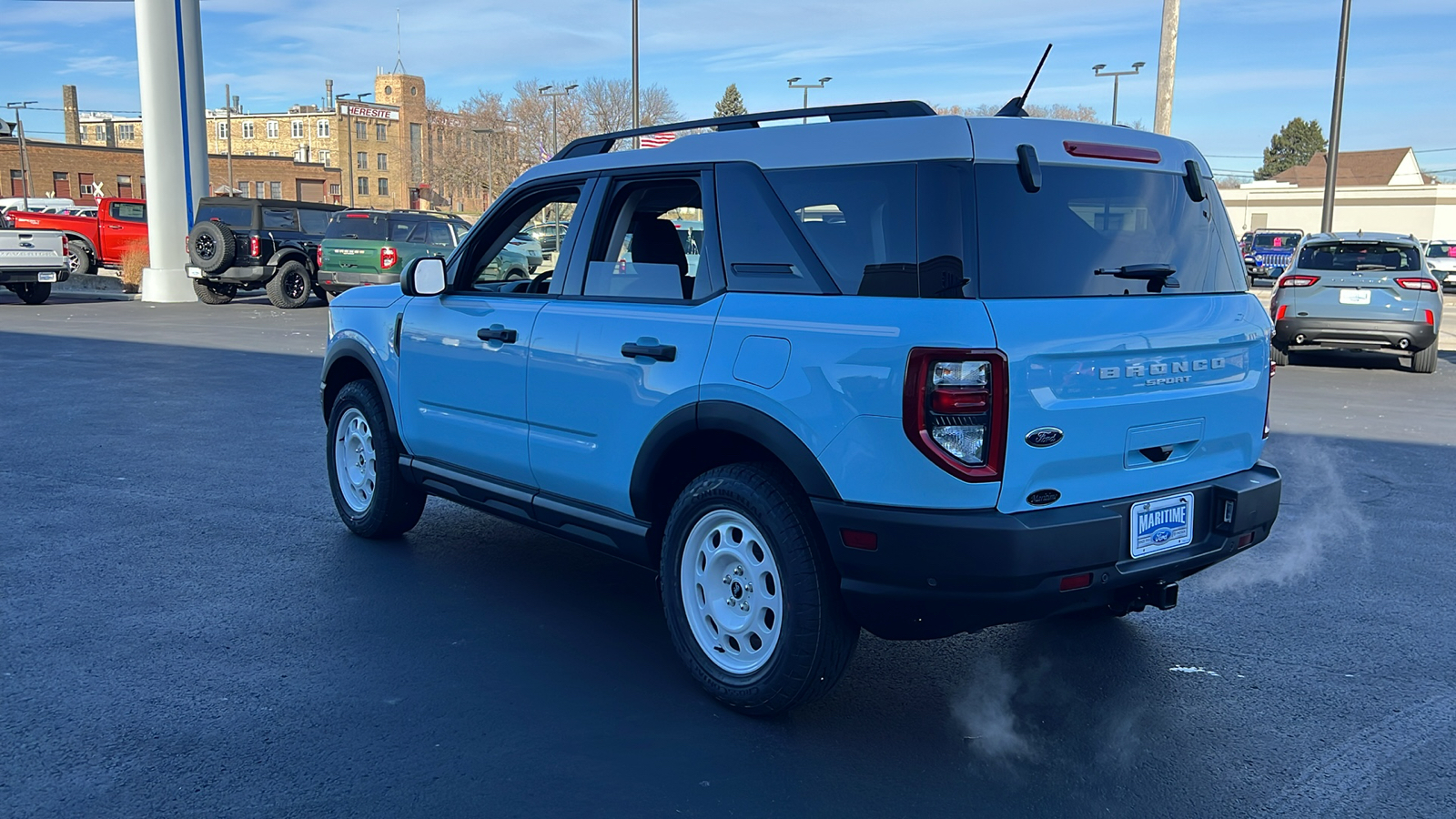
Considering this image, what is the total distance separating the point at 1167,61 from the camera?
18531mm

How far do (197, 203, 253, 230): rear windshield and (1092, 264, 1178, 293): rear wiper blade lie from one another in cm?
2154

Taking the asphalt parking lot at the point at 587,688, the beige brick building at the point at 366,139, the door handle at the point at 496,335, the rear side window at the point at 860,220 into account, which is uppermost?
the beige brick building at the point at 366,139

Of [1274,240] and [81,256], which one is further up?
[1274,240]

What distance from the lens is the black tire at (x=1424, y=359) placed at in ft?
46.3

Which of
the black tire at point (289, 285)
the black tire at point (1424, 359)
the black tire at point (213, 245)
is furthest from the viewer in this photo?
the black tire at point (289, 285)

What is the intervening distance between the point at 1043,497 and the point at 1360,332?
1215cm

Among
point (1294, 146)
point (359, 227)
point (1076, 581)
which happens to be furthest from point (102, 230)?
point (1294, 146)

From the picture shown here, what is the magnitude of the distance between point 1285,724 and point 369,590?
3604mm

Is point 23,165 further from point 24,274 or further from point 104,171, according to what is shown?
point 24,274

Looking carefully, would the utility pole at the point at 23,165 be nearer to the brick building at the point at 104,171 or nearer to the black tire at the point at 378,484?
the brick building at the point at 104,171

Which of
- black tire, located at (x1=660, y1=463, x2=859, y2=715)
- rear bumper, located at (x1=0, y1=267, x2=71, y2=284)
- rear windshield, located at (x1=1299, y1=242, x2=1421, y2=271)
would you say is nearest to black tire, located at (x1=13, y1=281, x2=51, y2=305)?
rear bumper, located at (x1=0, y1=267, x2=71, y2=284)

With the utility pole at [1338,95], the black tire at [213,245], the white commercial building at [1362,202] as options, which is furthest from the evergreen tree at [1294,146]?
the black tire at [213,245]

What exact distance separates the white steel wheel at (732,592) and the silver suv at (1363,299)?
1178cm

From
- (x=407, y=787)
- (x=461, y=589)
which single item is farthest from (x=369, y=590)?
(x=407, y=787)
